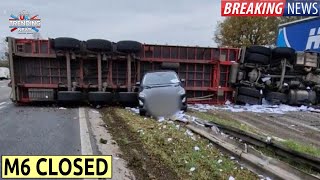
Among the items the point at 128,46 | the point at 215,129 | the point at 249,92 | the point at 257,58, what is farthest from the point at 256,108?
the point at 215,129

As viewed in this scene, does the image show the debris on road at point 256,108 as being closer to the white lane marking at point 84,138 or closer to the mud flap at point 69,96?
the mud flap at point 69,96

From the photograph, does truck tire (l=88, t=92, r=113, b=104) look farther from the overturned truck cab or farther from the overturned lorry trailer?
the overturned truck cab

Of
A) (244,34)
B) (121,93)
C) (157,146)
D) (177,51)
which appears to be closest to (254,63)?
(177,51)

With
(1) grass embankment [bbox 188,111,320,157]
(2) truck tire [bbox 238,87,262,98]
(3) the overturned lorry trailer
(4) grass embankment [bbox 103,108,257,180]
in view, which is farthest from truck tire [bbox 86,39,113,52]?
(2) truck tire [bbox 238,87,262,98]

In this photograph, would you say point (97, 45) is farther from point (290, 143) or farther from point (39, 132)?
point (290, 143)

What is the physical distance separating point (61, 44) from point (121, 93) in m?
2.99

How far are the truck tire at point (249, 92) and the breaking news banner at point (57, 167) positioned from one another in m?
9.39

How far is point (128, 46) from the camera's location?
1192cm

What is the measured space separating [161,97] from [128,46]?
136 inches

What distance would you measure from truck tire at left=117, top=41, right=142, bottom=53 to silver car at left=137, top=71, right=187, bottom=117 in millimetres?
2031

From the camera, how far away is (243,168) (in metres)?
4.64

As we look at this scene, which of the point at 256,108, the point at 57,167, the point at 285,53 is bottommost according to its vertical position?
the point at 256,108

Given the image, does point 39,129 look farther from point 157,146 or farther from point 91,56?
point 91,56

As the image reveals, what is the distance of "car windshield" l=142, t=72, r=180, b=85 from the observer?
34.2 ft
